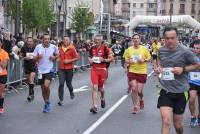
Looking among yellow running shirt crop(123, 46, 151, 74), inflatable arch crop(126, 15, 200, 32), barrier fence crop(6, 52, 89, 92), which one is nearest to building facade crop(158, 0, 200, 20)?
inflatable arch crop(126, 15, 200, 32)

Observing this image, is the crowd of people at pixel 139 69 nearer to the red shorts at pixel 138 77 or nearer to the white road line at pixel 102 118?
the red shorts at pixel 138 77

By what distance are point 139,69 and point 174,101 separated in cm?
531

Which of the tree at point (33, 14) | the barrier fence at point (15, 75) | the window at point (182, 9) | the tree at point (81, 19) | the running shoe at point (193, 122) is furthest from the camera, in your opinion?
the window at point (182, 9)

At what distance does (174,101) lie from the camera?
808cm

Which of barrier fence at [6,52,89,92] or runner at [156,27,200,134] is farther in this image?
barrier fence at [6,52,89,92]

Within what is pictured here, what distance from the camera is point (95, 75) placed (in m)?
13.3

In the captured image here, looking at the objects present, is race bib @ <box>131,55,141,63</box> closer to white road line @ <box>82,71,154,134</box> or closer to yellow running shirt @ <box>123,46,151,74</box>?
yellow running shirt @ <box>123,46,151,74</box>

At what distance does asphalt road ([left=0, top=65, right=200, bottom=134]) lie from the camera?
10656 mm

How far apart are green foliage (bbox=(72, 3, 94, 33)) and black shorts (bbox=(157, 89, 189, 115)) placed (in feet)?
178

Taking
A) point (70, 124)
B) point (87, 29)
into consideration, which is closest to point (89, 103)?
point (70, 124)

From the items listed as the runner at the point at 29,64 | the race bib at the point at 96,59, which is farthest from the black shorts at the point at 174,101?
the runner at the point at 29,64

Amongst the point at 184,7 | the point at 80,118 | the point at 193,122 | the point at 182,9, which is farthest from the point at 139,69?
the point at 184,7

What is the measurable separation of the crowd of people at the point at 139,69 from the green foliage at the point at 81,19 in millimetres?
46131

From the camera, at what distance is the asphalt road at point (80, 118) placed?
10656 millimetres
